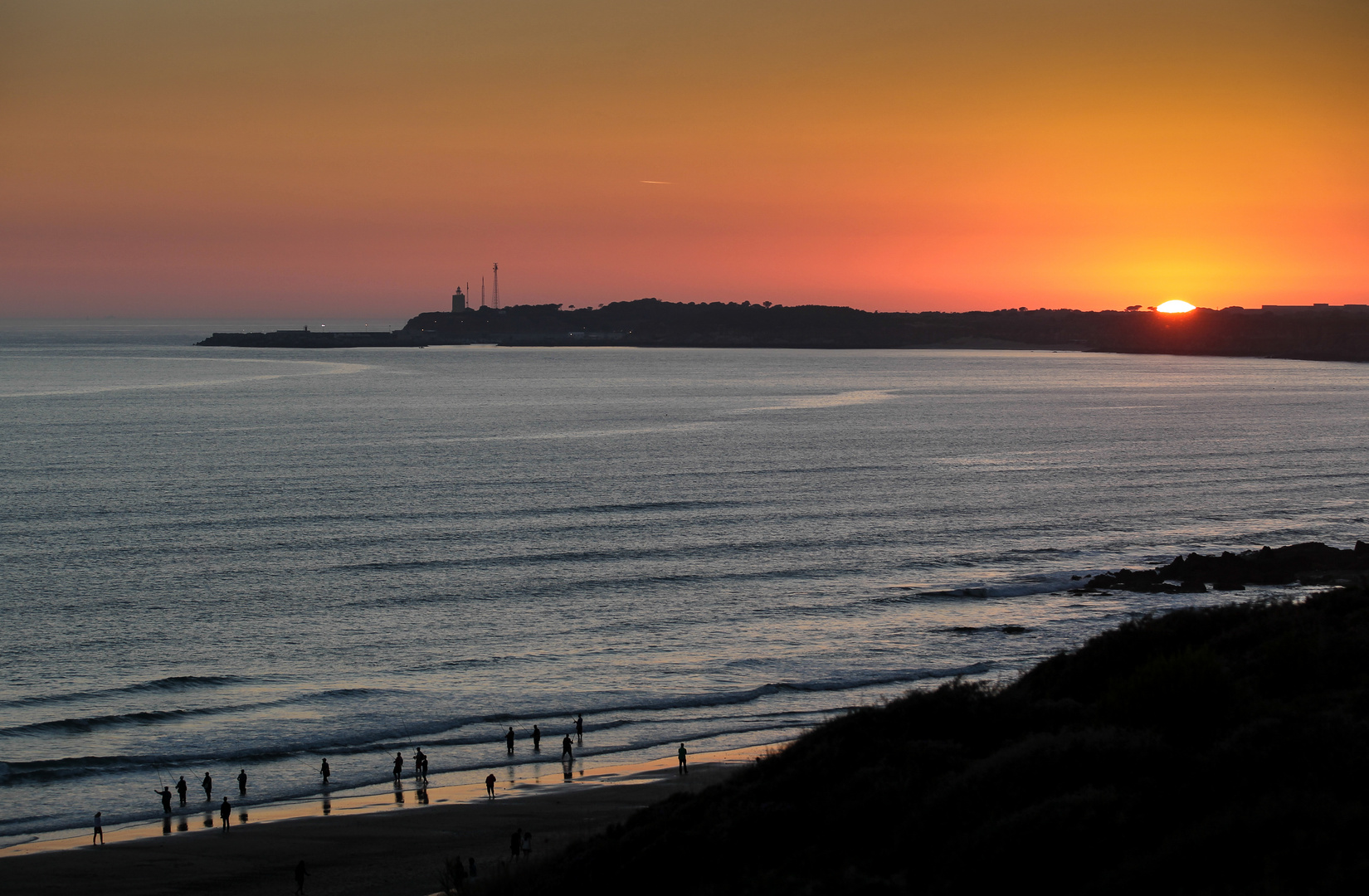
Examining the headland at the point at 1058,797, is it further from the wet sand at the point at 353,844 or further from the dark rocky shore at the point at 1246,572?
the dark rocky shore at the point at 1246,572

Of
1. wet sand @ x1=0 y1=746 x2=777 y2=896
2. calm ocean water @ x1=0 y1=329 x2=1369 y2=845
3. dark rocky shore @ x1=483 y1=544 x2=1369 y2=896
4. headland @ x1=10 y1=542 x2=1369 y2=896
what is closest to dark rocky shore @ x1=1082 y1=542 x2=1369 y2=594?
calm ocean water @ x1=0 y1=329 x2=1369 y2=845

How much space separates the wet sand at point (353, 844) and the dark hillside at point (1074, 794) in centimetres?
632

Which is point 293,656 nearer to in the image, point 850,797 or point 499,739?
point 499,739

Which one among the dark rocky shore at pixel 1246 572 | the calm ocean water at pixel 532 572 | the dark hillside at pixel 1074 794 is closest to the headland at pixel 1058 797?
the dark hillside at pixel 1074 794

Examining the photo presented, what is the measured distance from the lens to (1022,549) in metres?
53.0

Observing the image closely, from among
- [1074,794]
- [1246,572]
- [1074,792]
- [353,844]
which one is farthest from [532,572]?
[1074,794]

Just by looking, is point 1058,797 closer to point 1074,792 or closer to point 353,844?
point 1074,792

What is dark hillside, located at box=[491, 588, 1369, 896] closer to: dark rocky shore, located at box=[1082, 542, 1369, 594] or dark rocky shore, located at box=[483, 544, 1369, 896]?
dark rocky shore, located at box=[483, 544, 1369, 896]

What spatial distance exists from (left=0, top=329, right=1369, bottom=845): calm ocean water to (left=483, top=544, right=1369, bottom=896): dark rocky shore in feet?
45.4

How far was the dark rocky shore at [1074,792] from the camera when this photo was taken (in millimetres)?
10445

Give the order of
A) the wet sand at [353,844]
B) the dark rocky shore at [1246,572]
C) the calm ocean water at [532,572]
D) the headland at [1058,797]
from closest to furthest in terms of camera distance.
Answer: the headland at [1058,797], the wet sand at [353,844], the calm ocean water at [532,572], the dark rocky shore at [1246,572]

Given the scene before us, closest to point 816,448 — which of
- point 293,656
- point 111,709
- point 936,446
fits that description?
point 936,446

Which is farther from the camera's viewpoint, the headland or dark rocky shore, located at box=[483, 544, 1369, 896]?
the headland

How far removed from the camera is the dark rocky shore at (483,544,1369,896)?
10.4 metres
